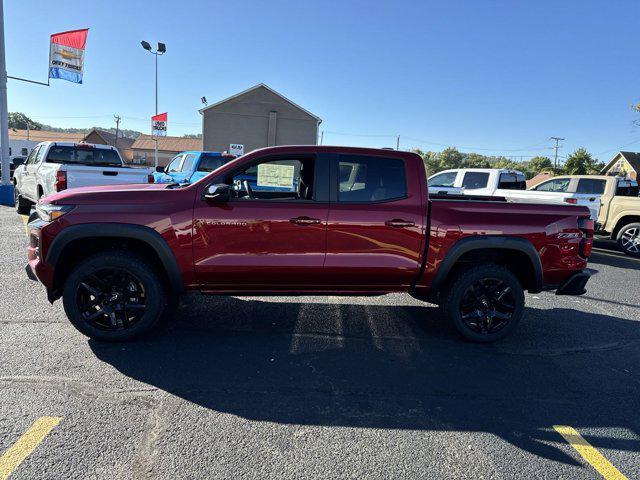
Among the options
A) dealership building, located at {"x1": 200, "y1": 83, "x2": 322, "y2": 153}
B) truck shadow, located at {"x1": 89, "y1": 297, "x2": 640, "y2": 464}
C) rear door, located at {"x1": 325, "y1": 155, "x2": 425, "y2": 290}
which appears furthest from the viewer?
dealership building, located at {"x1": 200, "y1": 83, "x2": 322, "y2": 153}

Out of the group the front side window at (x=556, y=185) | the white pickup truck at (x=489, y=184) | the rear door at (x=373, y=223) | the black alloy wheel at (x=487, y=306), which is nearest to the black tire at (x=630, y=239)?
the white pickup truck at (x=489, y=184)

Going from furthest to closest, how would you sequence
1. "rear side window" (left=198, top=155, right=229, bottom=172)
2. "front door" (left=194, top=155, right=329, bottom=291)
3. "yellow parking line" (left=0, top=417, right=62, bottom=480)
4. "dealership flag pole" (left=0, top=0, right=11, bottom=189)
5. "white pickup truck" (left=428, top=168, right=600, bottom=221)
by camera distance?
1. "dealership flag pole" (left=0, top=0, right=11, bottom=189)
2. "rear side window" (left=198, top=155, right=229, bottom=172)
3. "white pickup truck" (left=428, top=168, right=600, bottom=221)
4. "front door" (left=194, top=155, right=329, bottom=291)
5. "yellow parking line" (left=0, top=417, right=62, bottom=480)

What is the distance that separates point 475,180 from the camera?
482 inches

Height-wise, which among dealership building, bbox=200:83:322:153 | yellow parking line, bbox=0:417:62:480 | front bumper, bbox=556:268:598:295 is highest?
dealership building, bbox=200:83:322:153

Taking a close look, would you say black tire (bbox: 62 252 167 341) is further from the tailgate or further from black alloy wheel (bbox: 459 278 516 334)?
the tailgate

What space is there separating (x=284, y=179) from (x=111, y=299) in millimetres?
1946

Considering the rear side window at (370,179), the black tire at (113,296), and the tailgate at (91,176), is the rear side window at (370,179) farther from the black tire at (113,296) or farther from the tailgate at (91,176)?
the tailgate at (91,176)

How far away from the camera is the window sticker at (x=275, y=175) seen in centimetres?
418

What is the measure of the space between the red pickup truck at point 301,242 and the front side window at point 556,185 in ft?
26.9

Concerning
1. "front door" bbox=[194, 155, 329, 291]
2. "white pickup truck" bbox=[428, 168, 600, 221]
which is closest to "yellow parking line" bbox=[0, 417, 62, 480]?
"front door" bbox=[194, 155, 329, 291]

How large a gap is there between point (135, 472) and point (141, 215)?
211 cm

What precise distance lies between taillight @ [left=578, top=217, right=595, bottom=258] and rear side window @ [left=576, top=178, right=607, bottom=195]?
7.86 m

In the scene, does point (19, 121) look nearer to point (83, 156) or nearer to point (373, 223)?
point (83, 156)

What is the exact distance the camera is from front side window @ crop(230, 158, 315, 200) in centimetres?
412
